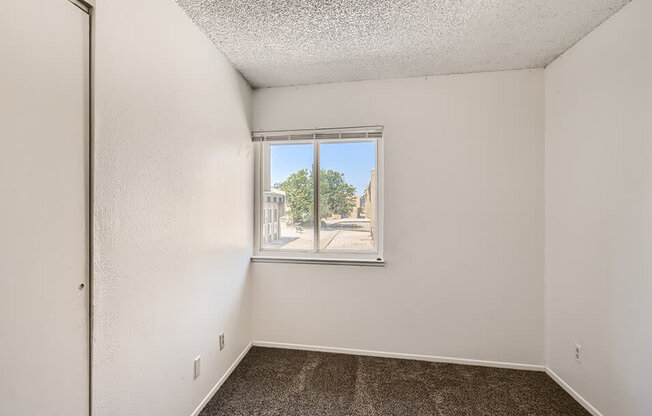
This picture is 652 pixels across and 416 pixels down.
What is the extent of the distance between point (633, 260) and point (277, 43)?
256cm

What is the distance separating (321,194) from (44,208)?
1979mm

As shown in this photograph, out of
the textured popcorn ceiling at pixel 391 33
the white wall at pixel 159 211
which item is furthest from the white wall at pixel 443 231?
the white wall at pixel 159 211

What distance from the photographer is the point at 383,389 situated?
2.04 meters

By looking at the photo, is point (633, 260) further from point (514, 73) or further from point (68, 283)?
point (68, 283)

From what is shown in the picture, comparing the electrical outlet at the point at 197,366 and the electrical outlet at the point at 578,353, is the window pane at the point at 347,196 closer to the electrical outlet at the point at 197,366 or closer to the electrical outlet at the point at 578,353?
the electrical outlet at the point at 197,366

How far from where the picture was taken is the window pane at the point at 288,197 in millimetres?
2717

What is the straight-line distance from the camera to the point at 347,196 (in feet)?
8.70

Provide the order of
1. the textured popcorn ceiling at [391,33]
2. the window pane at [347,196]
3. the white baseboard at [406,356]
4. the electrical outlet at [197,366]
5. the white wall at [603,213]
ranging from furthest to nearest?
the window pane at [347,196], the white baseboard at [406,356], the electrical outlet at [197,366], the textured popcorn ceiling at [391,33], the white wall at [603,213]

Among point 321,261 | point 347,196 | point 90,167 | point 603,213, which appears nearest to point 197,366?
point 321,261

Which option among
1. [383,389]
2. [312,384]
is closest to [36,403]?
[312,384]

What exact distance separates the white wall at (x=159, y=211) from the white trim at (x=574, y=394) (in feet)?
8.27

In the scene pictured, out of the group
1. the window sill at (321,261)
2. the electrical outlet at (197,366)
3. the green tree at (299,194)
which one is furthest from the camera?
the green tree at (299,194)

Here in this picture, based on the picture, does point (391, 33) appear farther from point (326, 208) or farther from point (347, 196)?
point (326, 208)

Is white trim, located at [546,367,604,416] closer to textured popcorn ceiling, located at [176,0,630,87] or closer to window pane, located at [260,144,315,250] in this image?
window pane, located at [260,144,315,250]
